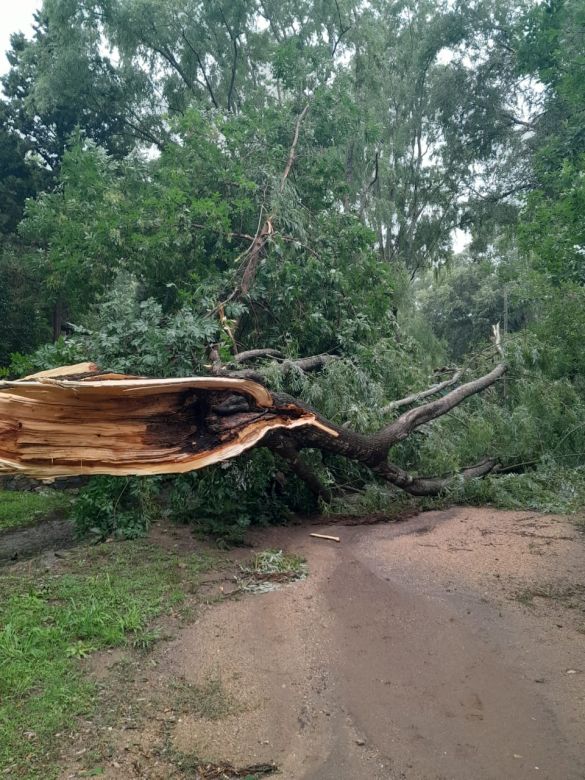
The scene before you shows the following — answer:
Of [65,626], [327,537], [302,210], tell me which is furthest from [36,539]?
[302,210]

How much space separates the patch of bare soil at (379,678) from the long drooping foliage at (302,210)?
5.75 ft

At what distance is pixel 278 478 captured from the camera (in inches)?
222

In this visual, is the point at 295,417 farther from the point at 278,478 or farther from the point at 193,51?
the point at 193,51

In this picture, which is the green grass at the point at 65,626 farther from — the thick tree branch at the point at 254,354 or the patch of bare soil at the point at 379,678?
the thick tree branch at the point at 254,354

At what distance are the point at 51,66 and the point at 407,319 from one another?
992 cm

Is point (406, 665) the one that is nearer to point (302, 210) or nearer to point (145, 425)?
point (145, 425)

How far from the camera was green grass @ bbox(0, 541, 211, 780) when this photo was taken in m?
2.24

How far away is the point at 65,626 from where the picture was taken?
315cm

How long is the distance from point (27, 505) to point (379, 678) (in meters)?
5.76

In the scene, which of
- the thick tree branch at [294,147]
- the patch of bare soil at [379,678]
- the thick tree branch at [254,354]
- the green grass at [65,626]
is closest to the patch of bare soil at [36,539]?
the green grass at [65,626]

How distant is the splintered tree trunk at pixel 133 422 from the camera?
11.0 feet

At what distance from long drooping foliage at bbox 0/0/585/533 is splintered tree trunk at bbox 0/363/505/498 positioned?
1092mm

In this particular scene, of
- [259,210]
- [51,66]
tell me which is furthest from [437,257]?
[51,66]

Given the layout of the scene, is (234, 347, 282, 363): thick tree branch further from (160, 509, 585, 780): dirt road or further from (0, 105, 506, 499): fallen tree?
(160, 509, 585, 780): dirt road
